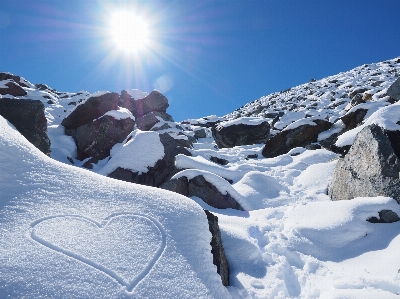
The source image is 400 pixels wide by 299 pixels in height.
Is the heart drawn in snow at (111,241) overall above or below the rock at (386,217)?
below

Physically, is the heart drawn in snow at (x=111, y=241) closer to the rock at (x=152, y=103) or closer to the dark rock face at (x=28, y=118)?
the dark rock face at (x=28, y=118)

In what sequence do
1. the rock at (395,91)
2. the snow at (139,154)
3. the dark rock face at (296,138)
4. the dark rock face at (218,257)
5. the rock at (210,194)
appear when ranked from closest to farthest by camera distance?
1. the dark rock face at (218,257)
2. the rock at (210,194)
3. the snow at (139,154)
4. the rock at (395,91)
5. the dark rock face at (296,138)

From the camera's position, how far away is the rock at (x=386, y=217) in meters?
5.11

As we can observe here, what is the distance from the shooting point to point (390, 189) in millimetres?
5465

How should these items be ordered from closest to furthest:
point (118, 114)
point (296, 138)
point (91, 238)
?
point (91, 238) → point (118, 114) → point (296, 138)

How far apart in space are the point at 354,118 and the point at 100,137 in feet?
44.9

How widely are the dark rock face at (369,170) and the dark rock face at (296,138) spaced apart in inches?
338

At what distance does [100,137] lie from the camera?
14.3m

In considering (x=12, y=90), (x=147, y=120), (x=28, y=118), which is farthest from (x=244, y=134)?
(x=12, y=90)

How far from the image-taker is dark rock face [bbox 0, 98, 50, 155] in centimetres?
817

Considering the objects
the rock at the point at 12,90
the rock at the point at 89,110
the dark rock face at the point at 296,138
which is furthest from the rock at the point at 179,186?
the rock at the point at 12,90

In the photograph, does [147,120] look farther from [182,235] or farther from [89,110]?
[182,235]

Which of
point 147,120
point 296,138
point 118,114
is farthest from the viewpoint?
point 147,120

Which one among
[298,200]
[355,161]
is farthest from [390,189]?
[298,200]
